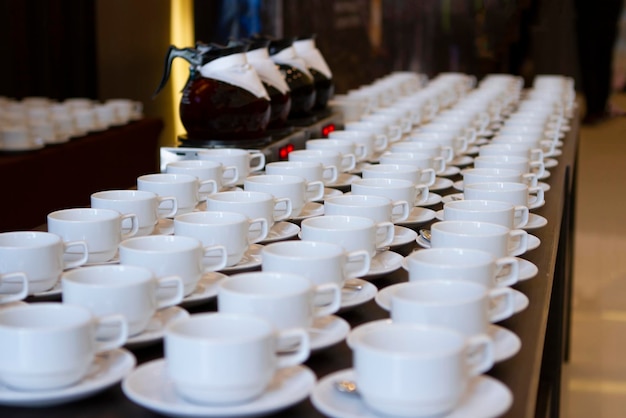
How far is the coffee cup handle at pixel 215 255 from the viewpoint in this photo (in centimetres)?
122

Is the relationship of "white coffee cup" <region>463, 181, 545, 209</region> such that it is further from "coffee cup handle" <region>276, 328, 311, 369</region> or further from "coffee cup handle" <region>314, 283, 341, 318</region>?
"coffee cup handle" <region>276, 328, 311, 369</region>

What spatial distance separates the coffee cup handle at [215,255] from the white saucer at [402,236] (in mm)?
276

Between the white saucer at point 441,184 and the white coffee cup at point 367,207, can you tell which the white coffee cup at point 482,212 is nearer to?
the white coffee cup at point 367,207

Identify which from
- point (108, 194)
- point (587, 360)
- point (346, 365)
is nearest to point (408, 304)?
point (346, 365)

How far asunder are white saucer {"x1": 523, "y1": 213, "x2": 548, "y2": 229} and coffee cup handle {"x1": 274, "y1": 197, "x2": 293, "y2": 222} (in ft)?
1.23

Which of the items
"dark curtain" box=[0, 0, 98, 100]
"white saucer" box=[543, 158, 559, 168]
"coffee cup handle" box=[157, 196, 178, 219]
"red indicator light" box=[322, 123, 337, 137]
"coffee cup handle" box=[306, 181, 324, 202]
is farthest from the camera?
"dark curtain" box=[0, 0, 98, 100]

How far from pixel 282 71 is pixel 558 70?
10.4ft

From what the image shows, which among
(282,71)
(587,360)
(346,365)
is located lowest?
(587,360)

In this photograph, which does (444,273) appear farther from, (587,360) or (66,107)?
(66,107)

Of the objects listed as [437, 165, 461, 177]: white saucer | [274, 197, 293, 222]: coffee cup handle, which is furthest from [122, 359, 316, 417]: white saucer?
[437, 165, 461, 177]: white saucer

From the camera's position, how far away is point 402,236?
1.49m

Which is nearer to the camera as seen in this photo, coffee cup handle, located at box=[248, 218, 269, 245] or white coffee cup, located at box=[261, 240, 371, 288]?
white coffee cup, located at box=[261, 240, 371, 288]

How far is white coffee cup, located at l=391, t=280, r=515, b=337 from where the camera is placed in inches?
37.7

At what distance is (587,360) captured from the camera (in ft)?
10.3
